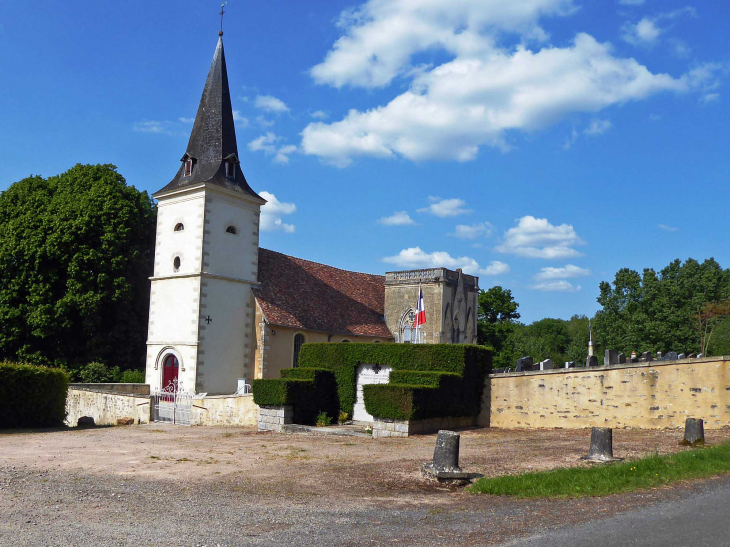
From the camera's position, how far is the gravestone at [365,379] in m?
21.7

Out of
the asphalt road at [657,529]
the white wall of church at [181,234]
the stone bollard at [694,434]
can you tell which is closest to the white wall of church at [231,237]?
the white wall of church at [181,234]

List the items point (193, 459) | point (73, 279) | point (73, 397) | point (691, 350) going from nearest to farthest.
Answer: point (193, 459)
point (73, 397)
point (73, 279)
point (691, 350)

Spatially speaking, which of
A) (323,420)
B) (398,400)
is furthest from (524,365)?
(323,420)

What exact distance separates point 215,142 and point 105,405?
13.1 meters

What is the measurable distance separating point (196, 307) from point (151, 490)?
19161 mm

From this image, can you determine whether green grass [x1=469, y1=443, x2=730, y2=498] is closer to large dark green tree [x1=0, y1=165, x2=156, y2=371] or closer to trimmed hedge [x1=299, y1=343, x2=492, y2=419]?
trimmed hedge [x1=299, y1=343, x2=492, y2=419]

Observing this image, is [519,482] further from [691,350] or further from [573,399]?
[691,350]

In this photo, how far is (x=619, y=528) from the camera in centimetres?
717

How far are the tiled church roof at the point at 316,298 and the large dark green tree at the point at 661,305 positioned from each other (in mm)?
25763

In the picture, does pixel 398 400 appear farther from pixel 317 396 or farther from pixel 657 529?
pixel 657 529

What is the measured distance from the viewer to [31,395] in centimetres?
2092

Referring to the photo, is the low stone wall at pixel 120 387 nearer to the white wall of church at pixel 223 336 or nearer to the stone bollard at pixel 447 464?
the white wall of church at pixel 223 336

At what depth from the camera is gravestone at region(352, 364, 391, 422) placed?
21.7m

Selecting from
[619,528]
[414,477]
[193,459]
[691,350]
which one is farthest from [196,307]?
[691,350]
